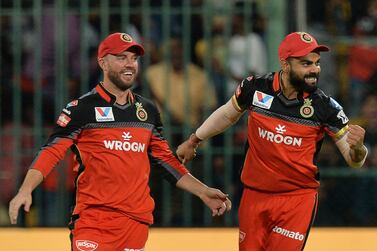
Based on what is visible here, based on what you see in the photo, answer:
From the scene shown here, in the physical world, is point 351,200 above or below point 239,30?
below

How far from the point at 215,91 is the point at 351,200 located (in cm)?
142

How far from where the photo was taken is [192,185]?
26.3 ft

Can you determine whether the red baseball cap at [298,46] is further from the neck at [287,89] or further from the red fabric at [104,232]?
the red fabric at [104,232]

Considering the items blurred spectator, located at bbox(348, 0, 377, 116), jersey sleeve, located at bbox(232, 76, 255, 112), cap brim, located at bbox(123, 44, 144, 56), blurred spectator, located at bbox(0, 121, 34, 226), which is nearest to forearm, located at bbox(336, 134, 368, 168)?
jersey sleeve, located at bbox(232, 76, 255, 112)

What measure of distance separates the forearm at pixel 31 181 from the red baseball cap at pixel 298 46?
1663mm

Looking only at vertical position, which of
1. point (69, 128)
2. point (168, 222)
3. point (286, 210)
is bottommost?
point (168, 222)

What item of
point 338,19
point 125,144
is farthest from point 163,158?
point 338,19

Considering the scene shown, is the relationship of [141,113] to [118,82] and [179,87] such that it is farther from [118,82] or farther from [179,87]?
[179,87]

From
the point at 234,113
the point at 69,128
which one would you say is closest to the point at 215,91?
the point at 234,113

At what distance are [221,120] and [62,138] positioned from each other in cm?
119

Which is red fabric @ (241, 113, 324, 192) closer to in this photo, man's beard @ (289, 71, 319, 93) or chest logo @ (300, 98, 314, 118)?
chest logo @ (300, 98, 314, 118)

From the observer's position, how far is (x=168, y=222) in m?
11.3

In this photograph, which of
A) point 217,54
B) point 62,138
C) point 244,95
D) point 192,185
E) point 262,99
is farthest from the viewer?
point 217,54

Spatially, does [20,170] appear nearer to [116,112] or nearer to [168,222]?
[168,222]
